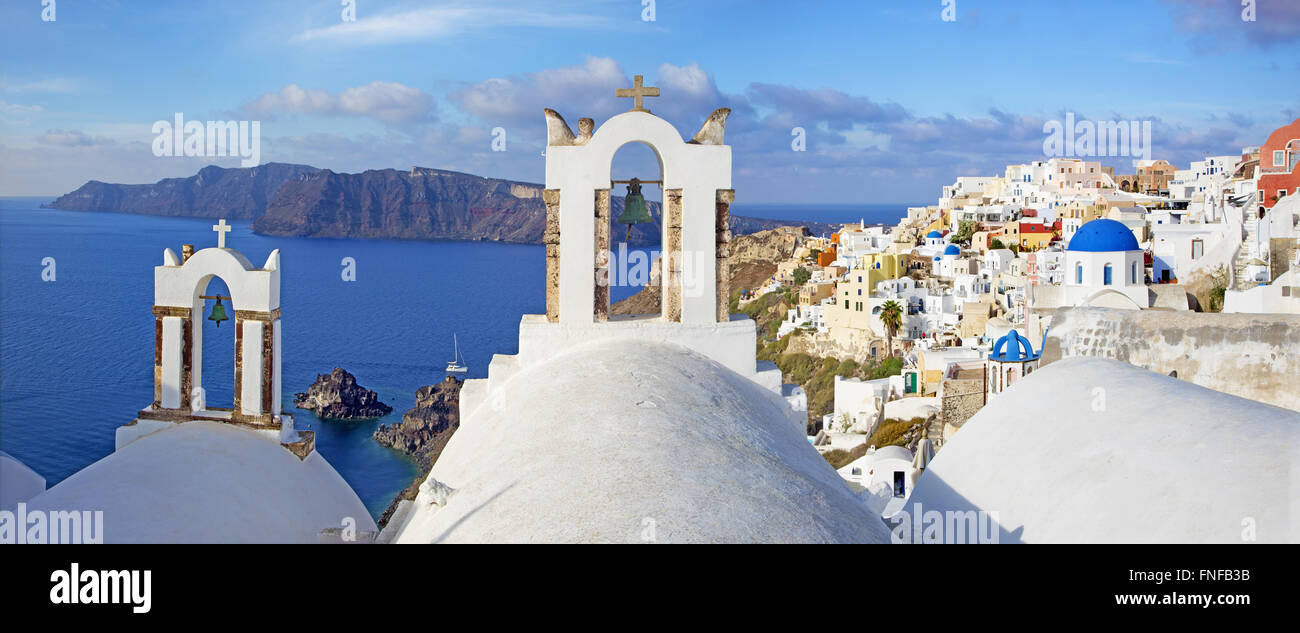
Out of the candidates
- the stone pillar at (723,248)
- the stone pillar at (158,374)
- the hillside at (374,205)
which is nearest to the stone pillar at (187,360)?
the stone pillar at (158,374)

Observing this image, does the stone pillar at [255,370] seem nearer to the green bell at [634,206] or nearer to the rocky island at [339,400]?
the green bell at [634,206]

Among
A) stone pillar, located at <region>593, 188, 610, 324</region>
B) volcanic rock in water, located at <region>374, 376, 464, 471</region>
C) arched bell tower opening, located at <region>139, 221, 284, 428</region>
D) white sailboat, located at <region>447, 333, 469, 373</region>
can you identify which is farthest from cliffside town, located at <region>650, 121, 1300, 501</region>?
white sailboat, located at <region>447, 333, 469, 373</region>

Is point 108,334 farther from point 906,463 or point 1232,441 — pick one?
point 1232,441

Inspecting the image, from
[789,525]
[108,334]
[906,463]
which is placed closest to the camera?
[789,525]

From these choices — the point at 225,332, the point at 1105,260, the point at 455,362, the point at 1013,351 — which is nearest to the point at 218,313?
the point at 1013,351
